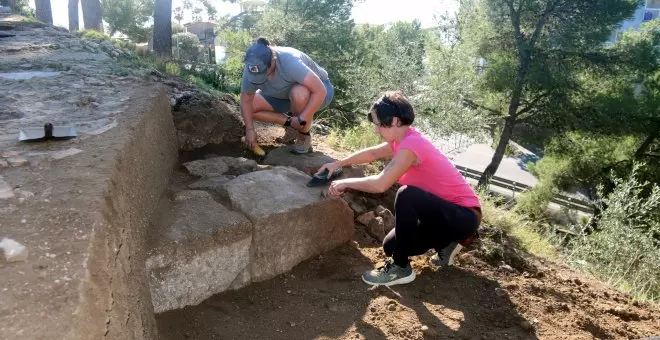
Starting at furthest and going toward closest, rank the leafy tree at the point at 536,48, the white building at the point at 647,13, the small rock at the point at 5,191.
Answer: the white building at the point at 647,13
the leafy tree at the point at 536,48
the small rock at the point at 5,191

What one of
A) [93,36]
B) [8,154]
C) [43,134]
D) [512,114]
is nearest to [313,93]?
[43,134]

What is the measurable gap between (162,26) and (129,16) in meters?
23.0

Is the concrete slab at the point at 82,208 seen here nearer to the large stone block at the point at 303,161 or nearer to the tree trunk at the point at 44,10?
the large stone block at the point at 303,161

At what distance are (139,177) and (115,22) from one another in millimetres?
32675

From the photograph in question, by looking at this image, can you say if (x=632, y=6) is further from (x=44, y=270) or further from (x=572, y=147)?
(x=44, y=270)

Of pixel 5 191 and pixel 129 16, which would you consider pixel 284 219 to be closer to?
pixel 5 191

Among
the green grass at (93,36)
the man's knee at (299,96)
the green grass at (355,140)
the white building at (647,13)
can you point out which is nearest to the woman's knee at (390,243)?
the man's knee at (299,96)

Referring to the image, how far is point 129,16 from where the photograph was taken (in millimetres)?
30844

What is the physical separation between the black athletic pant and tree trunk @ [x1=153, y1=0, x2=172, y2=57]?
30.2 ft

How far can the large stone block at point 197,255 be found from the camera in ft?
6.79

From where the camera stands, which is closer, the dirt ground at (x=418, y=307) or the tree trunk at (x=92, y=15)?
the dirt ground at (x=418, y=307)

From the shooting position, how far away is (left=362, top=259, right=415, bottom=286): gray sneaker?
250cm

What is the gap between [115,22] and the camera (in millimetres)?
30891

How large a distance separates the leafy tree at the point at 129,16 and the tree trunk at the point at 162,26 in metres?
21.7
